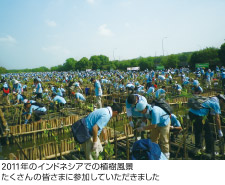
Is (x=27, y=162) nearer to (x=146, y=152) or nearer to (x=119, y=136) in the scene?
(x=146, y=152)

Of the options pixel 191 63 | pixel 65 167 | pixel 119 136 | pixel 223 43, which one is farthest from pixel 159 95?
pixel 191 63

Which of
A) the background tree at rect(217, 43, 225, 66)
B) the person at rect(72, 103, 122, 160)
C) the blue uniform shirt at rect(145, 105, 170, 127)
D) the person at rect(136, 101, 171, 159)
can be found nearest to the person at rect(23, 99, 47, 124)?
the person at rect(72, 103, 122, 160)

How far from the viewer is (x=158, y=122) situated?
4043 millimetres

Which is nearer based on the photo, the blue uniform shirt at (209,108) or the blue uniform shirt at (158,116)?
the blue uniform shirt at (158,116)

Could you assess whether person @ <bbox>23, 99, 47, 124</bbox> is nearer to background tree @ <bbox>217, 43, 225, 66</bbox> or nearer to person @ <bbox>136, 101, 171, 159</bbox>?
person @ <bbox>136, 101, 171, 159</bbox>

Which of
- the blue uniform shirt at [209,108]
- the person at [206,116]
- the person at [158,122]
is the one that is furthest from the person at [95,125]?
the blue uniform shirt at [209,108]

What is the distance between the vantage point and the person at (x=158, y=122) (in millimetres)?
3975

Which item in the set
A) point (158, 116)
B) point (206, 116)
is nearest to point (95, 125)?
point (158, 116)

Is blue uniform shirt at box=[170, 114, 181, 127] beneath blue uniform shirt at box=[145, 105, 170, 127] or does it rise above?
beneath

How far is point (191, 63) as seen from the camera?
127ft

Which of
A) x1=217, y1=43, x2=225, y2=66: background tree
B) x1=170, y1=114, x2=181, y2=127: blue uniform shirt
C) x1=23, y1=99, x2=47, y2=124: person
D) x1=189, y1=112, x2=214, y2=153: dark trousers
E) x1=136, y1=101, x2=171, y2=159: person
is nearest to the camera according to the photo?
x1=136, y1=101, x2=171, y2=159: person

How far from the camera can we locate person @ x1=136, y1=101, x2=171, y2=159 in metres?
3.97

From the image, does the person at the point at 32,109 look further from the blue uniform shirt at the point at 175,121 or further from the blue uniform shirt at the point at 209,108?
the blue uniform shirt at the point at 209,108

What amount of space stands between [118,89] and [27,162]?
1341 centimetres
